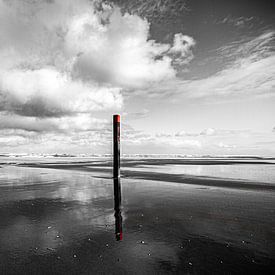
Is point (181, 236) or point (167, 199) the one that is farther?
point (167, 199)

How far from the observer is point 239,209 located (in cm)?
970

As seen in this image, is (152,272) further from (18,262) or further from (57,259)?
(18,262)

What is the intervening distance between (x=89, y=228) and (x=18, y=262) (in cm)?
255

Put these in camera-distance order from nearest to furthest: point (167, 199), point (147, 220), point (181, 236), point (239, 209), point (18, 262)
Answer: point (18, 262) → point (181, 236) → point (147, 220) → point (239, 209) → point (167, 199)

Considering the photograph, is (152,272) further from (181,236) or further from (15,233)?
(15,233)

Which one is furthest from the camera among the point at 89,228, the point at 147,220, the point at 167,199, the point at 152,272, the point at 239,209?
the point at 167,199

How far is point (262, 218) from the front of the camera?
8297 mm

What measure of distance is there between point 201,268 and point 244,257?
126cm

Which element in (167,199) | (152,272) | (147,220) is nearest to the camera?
(152,272)

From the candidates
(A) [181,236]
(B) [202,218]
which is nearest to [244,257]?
(A) [181,236]

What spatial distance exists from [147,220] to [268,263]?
4145 mm

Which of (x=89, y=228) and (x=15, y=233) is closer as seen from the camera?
(x=15, y=233)

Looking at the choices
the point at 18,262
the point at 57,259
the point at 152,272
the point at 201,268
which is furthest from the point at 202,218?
the point at 18,262

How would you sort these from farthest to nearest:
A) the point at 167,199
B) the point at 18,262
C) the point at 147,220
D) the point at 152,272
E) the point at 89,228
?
the point at 167,199 → the point at 147,220 → the point at 89,228 → the point at 18,262 → the point at 152,272
